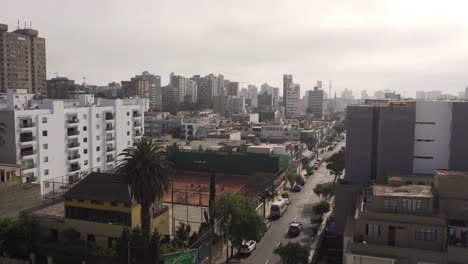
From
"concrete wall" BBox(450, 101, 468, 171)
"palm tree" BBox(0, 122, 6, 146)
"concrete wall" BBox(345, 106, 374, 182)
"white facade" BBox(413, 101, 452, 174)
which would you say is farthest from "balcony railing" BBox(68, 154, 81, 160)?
"concrete wall" BBox(450, 101, 468, 171)

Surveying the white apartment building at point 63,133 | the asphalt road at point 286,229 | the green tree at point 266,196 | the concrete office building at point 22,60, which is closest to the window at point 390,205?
the asphalt road at point 286,229

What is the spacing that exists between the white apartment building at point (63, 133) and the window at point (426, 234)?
137 feet

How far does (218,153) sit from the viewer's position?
2847 inches

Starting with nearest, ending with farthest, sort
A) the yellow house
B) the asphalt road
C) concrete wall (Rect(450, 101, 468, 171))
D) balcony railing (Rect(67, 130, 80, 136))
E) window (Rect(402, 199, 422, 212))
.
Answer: window (Rect(402, 199, 422, 212)) < the yellow house < the asphalt road < concrete wall (Rect(450, 101, 468, 171)) < balcony railing (Rect(67, 130, 80, 136))

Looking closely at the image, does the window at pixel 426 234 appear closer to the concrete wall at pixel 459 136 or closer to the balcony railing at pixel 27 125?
the concrete wall at pixel 459 136

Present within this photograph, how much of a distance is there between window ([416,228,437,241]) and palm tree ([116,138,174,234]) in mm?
17737

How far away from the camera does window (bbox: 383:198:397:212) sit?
28.7m

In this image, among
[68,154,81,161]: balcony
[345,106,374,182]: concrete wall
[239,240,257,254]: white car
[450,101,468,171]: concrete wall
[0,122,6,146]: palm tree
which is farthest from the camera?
[68,154,81,161]: balcony

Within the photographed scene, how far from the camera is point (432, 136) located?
4006 cm

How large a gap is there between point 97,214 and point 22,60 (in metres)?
112

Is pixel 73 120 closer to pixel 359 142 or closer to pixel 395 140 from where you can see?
pixel 359 142

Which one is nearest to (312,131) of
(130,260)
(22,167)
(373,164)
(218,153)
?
(218,153)

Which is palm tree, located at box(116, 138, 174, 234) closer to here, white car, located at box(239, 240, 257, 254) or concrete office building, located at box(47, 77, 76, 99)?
white car, located at box(239, 240, 257, 254)

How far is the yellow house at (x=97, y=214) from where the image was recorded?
112 feet
